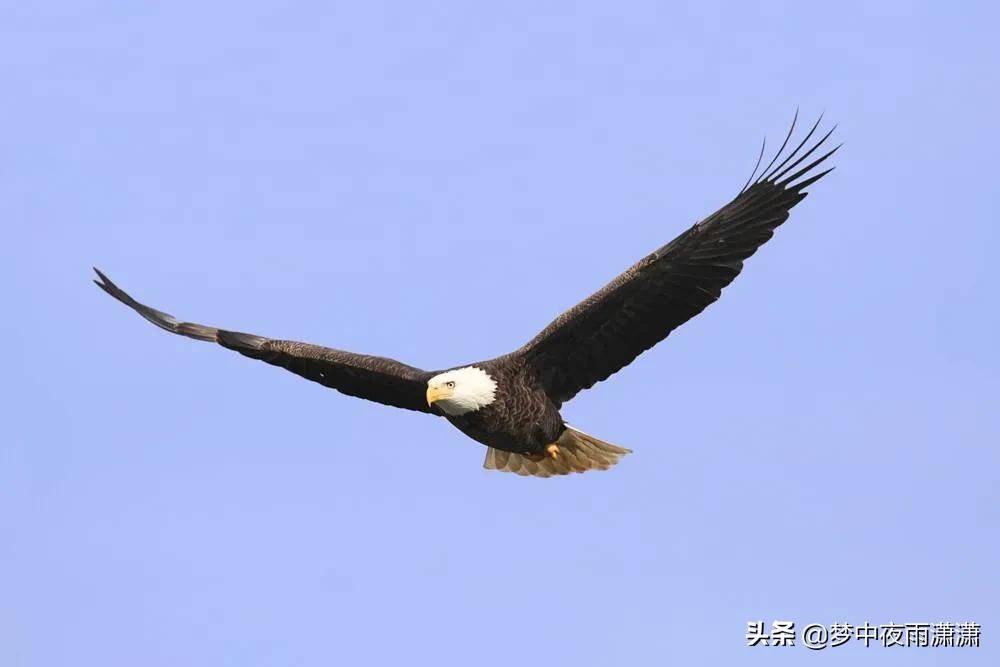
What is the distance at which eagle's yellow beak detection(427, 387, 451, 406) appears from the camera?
12.4 m

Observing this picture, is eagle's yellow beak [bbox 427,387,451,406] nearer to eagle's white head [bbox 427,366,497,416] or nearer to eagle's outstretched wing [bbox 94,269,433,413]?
eagle's white head [bbox 427,366,497,416]

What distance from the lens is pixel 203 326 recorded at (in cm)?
1429

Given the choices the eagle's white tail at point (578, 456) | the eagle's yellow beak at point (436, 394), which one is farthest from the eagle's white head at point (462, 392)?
the eagle's white tail at point (578, 456)

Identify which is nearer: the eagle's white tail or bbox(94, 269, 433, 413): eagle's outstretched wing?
bbox(94, 269, 433, 413): eagle's outstretched wing

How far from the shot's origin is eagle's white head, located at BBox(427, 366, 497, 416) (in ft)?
40.6

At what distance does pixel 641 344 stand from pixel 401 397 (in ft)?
6.79

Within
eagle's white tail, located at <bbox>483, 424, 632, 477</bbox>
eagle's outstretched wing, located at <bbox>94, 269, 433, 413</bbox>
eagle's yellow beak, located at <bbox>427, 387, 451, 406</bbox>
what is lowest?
eagle's yellow beak, located at <bbox>427, 387, 451, 406</bbox>

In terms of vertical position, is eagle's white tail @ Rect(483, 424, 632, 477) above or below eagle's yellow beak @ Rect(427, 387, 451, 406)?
above

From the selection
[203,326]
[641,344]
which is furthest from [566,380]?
[203,326]

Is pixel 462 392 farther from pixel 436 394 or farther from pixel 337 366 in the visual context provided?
pixel 337 366

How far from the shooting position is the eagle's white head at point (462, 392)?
12.4 metres

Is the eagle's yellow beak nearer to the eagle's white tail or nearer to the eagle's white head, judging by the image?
the eagle's white head

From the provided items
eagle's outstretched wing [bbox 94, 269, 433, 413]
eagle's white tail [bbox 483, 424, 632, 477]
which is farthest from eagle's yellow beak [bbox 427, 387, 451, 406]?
eagle's white tail [bbox 483, 424, 632, 477]

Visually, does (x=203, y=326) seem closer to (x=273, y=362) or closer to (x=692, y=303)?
(x=273, y=362)
